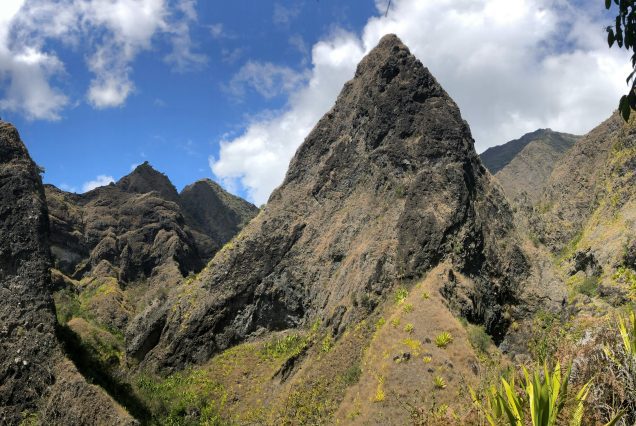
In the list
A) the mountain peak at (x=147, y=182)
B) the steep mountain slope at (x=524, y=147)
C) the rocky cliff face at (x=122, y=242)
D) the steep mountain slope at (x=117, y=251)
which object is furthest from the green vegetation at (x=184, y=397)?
the steep mountain slope at (x=524, y=147)

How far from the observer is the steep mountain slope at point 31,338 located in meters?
23.5

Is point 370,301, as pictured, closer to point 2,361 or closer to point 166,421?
point 166,421

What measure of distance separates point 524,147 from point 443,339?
367 ft

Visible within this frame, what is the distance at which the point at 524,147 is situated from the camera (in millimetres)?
123125

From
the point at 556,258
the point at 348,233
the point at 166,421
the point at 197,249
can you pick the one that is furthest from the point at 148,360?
the point at 197,249

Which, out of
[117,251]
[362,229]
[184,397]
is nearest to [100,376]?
[184,397]

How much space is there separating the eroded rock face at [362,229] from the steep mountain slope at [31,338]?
1334cm

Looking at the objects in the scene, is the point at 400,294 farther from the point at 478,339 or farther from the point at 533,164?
the point at 533,164

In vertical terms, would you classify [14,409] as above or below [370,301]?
above

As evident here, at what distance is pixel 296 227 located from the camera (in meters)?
42.3

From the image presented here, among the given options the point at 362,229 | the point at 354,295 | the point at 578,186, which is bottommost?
the point at 354,295

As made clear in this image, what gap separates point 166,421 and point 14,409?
366 inches

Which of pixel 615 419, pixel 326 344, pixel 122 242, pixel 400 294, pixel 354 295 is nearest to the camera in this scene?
pixel 615 419

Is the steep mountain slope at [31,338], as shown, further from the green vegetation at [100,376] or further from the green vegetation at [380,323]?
the green vegetation at [380,323]
